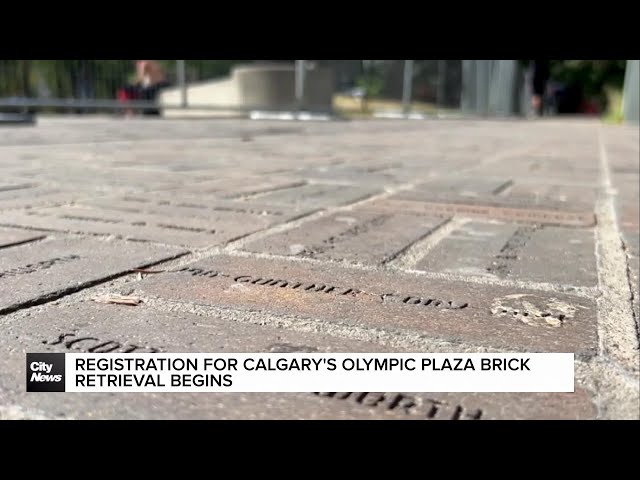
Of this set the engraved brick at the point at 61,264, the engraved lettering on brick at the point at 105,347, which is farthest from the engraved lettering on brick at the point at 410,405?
the engraved brick at the point at 61,264

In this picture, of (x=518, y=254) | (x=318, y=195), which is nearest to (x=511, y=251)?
(x=518, y=254)

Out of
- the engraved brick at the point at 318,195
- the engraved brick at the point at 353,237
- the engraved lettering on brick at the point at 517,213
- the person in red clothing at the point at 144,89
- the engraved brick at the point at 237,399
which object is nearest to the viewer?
the engraved brick at the point at 237,399

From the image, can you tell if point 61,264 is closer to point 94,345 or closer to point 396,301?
point 94,345

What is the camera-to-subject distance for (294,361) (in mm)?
1165

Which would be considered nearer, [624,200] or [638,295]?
[638,295]

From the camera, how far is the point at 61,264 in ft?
5.82

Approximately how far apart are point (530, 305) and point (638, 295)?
0.30 metres

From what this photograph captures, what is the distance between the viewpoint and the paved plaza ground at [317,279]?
104cm

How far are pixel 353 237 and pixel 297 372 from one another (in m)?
1.16

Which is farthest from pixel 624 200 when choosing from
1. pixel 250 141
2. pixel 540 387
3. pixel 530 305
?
pixel 250 141

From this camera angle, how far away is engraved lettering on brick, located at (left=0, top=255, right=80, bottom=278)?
167cm

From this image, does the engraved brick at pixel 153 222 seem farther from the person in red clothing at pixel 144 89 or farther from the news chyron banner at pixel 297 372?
the person in red clothing at pixel 144 89
